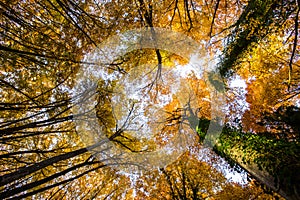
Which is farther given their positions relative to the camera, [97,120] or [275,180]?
[97,120]

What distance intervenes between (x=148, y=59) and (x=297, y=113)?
18.9 feet

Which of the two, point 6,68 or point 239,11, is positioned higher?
point 239,11

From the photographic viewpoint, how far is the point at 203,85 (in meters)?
11.1

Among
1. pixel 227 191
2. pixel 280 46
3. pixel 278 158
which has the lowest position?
pixel 227 191

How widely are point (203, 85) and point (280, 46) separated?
18.1ft

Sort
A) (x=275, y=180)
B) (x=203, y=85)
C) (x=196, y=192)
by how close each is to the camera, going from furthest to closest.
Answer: (x=203, y=85) → (x=196, y=192) → (x=275, y=180)

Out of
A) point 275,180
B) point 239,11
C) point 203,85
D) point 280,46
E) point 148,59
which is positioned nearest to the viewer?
point 275,180

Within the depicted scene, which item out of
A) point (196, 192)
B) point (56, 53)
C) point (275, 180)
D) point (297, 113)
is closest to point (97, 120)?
point (56, 53)

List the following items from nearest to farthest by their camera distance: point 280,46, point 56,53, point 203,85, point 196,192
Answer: point 56,53, point 280,46, point 196,192, point 203,85

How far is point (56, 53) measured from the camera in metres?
4.07

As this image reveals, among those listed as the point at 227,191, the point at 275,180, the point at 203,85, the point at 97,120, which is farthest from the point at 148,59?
the point at 227,191

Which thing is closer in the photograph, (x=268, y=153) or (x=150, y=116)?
(x=268, y=153)

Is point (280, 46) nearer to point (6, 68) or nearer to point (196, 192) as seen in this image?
point (196, 192)

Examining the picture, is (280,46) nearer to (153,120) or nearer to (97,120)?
(97,120)
